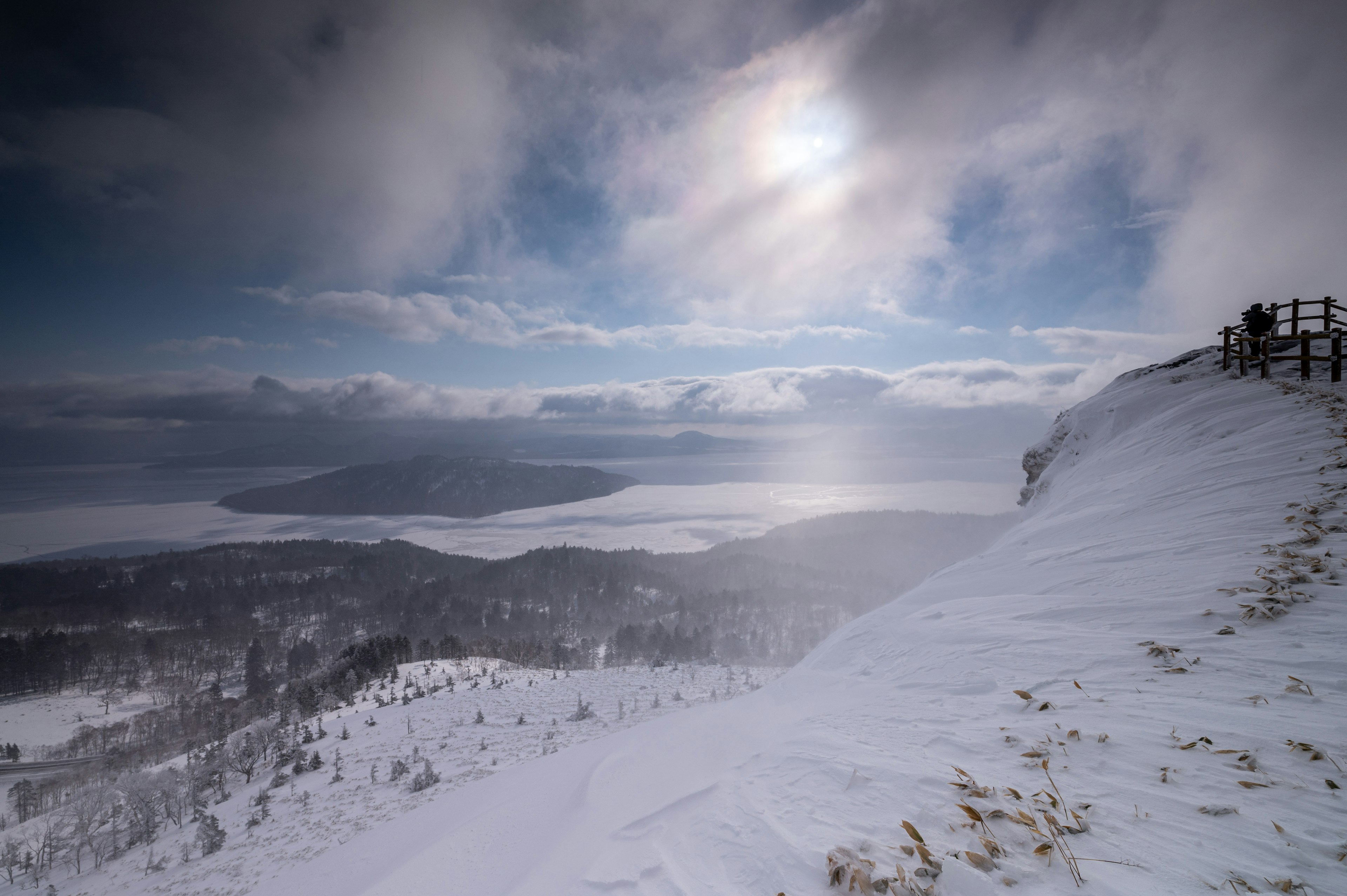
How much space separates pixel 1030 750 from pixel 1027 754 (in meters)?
A: 0.10

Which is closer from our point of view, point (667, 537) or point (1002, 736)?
point (1002, 736)

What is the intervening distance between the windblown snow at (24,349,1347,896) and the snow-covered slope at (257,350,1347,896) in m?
0.03

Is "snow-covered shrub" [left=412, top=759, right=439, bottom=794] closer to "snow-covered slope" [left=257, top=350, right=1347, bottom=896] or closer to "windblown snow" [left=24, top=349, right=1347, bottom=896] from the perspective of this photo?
"windblown snow" [left=24, top=349, right=1347, bottom=896]

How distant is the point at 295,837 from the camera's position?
12789 millimetres

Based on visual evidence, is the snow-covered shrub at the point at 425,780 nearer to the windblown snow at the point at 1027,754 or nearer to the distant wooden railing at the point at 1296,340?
the windblown snow at the point at 1027,754

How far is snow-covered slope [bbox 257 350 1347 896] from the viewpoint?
2.82 meters

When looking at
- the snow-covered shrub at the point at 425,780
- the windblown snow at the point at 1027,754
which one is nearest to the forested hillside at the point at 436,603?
the snow-covered shrub at the point at 425,780

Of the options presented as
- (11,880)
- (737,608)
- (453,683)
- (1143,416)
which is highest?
(1143,416)

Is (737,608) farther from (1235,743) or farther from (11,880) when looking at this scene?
(1235,743)

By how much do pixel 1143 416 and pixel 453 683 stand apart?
3807cm

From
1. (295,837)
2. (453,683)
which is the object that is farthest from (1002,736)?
(453,683)

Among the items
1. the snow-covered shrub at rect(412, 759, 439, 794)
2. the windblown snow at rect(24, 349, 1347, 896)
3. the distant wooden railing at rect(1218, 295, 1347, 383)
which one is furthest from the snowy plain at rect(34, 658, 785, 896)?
the distant wooden railing at rect(1218, 295, 1347, 383)

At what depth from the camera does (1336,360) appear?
14602 millimetres

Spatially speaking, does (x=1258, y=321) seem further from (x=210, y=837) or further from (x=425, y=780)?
(x=210, y=837)
